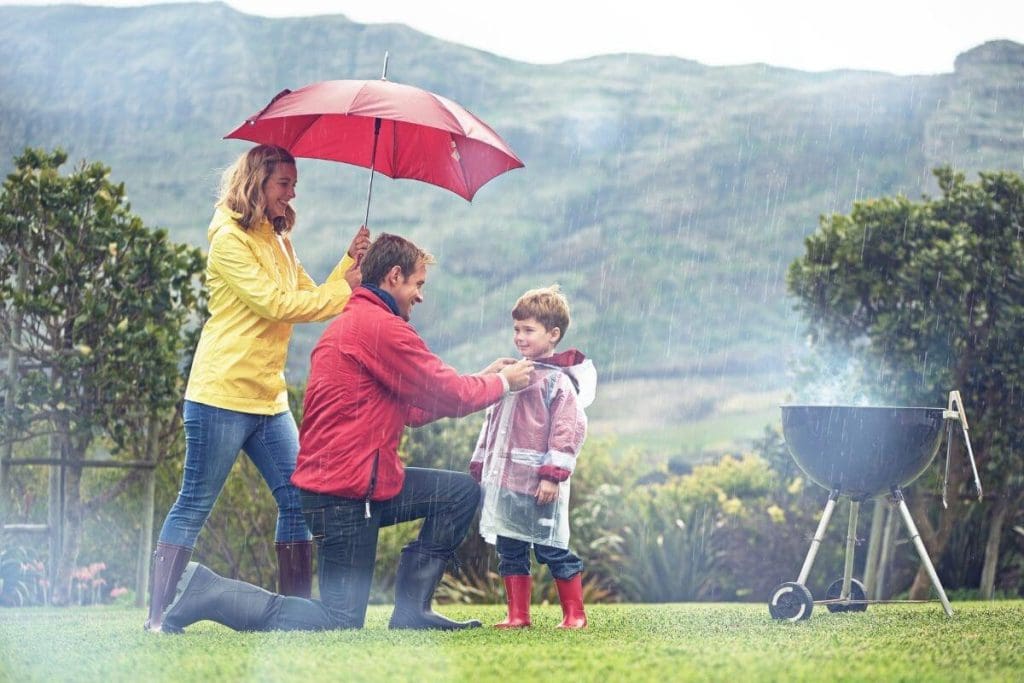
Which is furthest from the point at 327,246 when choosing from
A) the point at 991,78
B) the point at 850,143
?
the point at 991,78

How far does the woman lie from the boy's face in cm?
66

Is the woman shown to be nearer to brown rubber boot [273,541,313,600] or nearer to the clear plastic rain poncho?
brown rubber boot [273,541,313,600]

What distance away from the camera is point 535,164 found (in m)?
63.0

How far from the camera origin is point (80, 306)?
7000 mm

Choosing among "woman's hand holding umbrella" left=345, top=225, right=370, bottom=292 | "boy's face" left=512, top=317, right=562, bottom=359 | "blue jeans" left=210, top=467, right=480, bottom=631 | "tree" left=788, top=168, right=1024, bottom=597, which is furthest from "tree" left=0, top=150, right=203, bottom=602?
"tree" left=788, top=168, right=1024, bottom=597

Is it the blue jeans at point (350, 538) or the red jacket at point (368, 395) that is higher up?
the red jacket at point (368, 395)

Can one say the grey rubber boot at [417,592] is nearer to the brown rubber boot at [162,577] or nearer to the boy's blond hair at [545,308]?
the brown rubber boot at [162,577]

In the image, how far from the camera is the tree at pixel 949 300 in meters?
7.71

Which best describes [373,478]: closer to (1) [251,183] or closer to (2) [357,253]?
(2) [357,253]

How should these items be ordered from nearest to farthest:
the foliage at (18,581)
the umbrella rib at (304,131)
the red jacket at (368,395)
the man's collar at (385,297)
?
the red jacket at (368,395) → the man's collar at (385,297) → the umbrella rib at (304,131) → the foliage at (18,581)

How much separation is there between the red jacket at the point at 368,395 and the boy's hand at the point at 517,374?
0.06 m

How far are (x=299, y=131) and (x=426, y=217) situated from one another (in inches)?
2072

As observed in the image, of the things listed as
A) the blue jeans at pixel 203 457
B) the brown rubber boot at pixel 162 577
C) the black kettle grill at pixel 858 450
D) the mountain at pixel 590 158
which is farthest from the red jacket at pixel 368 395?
the mountain at pixel 590 158

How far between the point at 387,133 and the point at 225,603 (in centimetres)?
222
